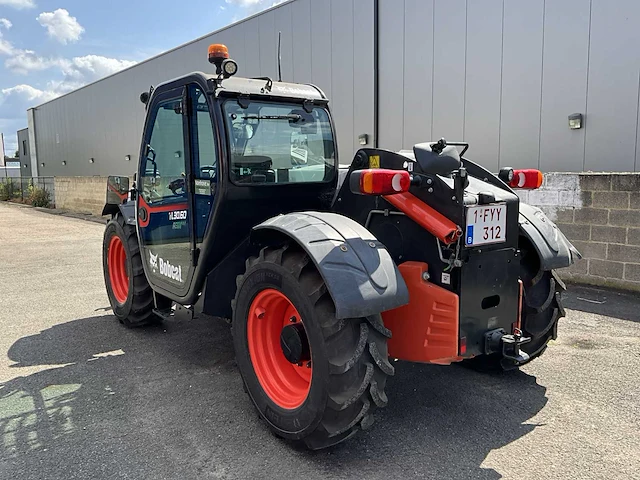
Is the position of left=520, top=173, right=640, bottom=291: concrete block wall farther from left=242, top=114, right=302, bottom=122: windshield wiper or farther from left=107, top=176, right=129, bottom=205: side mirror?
left=107, top=176, right=129, bottom=205: side mirror

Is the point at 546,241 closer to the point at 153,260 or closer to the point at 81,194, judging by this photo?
the point at 153,260

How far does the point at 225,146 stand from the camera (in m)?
3.65

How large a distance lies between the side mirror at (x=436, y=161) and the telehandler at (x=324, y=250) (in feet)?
0.04

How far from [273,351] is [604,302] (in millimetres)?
4259

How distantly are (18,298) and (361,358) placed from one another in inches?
222

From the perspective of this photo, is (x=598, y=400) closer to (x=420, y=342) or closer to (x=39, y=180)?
(x=420, y=342)

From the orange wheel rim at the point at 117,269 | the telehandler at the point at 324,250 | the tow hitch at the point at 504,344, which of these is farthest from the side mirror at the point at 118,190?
the tow hitch at the point at 504,344

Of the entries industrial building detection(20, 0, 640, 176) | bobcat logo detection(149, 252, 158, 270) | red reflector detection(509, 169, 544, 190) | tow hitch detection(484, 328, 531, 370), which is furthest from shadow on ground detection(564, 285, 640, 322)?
bobcat logo detection(149, 252, 158, 270)

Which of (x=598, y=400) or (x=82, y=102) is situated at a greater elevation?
(x=82, y=102)

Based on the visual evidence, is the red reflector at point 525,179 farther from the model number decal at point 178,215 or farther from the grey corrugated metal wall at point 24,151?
the grey corrugated metal wall at point 24,151

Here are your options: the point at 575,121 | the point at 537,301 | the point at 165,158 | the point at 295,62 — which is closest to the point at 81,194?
the point at 295,62

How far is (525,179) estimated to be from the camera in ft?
12.2

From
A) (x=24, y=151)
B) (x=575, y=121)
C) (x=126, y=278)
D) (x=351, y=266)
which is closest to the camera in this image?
(x=351, y=266)

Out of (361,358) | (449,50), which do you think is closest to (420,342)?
(361,358)
